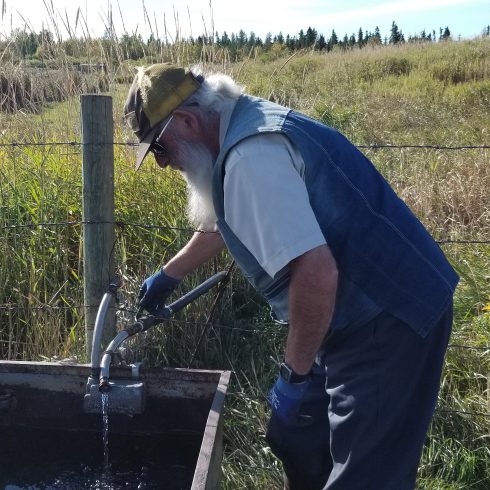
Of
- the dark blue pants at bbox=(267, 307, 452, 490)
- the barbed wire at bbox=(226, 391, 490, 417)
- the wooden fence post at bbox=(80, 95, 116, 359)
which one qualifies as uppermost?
the wooden fence post at bbox=(80, 95, 116, 359)

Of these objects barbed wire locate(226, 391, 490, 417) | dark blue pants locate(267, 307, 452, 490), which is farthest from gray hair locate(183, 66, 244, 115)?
barbed wire locate(226, 391, 490, 417)

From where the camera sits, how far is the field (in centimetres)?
288

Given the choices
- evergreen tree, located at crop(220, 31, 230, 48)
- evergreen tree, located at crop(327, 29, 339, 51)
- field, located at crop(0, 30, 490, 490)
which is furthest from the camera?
evergreen tree, located at crop(327, 29, 339, 51)

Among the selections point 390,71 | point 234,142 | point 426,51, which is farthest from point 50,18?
point 426,51

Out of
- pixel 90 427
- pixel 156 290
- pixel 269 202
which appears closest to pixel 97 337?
pixel 156 290

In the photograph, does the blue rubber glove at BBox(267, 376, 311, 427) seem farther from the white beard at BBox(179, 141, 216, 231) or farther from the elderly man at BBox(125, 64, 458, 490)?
the white beard at BBox(179, 141, 216, 231)

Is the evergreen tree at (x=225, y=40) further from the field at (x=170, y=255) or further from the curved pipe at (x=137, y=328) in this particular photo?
the curved pipe at (x=137, y=328)

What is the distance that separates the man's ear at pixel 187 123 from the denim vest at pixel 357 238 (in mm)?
105

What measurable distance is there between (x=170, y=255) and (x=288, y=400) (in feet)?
6.16

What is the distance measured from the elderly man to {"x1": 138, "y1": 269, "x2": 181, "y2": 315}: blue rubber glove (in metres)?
0.61

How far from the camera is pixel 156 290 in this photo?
8.37ft

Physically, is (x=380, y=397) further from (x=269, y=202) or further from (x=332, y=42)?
(x=332, y=42)

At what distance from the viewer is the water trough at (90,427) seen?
8.47 feet

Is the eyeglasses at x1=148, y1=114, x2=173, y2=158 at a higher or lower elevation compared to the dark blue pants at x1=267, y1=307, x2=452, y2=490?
higher
